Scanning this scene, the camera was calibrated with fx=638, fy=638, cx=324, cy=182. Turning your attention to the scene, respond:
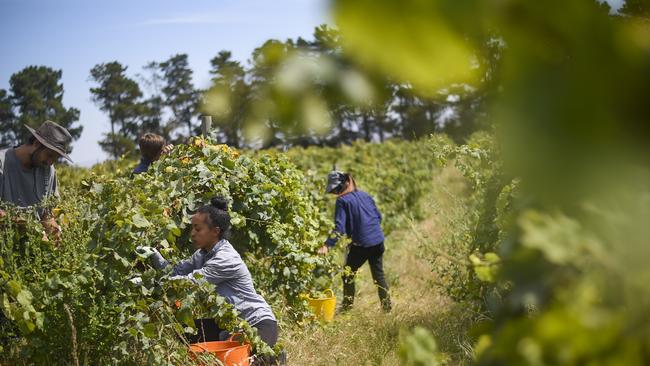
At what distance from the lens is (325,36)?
83 cm

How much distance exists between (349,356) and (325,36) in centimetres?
390

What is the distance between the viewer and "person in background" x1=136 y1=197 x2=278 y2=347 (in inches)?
161

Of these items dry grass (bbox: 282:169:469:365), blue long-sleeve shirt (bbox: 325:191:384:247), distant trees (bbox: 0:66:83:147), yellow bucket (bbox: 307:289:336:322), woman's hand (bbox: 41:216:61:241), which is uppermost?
distant trees (bbox: 0:66:83:147)

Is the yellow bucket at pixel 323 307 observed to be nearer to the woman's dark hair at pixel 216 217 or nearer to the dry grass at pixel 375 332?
the dry grass at pixel 375 332

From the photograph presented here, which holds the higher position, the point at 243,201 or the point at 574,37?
the point at 574,37

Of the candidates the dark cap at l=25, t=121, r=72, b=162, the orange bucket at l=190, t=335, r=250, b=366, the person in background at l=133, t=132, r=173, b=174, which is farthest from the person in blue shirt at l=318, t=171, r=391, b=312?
the dark cap at l=25, t=121, r=72, b=162

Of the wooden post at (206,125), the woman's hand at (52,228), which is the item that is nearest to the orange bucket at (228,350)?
the woman's hand at (52,228)

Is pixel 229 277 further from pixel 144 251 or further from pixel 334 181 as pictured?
pixel 334 181

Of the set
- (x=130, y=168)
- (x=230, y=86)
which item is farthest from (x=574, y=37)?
(x=130, y=168)

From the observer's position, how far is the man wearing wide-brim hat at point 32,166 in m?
4.61

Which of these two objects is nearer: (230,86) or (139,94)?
(230,86)

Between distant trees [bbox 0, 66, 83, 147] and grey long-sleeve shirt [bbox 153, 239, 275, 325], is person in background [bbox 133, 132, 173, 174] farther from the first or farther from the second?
distant trees [bbox 0, 66, 83, 147]

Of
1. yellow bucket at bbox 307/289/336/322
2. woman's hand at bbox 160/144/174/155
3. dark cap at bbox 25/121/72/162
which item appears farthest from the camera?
yellow bucket at bbox 307/289/336/322

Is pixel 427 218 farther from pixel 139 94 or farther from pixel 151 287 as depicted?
pixel 139 94
